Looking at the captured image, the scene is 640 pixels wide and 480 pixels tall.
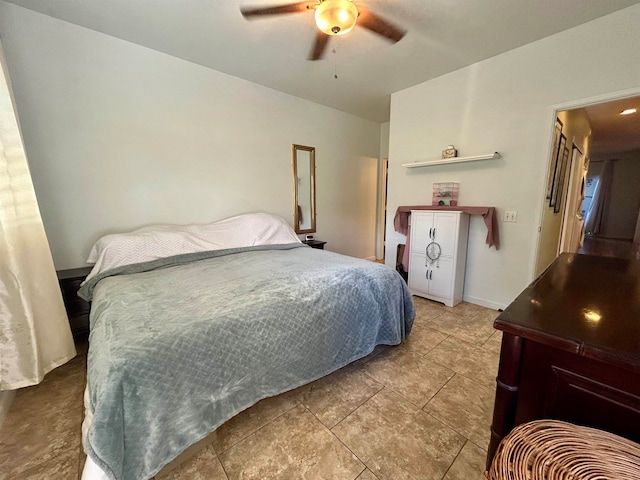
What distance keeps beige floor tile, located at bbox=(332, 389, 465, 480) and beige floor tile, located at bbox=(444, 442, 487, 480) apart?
0.07 ft

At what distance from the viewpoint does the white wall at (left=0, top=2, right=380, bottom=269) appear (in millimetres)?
2025

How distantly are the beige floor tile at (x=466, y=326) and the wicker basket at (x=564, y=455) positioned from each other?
5.72 ft

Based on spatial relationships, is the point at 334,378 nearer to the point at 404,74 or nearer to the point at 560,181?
the point at 404,74

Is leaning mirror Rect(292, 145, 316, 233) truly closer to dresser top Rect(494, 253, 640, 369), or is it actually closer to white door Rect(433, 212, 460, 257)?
white door Rect(433, 212, 460, 257)

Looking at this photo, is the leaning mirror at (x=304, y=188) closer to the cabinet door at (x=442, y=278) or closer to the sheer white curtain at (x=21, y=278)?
the cabinet door at (x=442, y=278)

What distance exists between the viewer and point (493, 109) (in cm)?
264

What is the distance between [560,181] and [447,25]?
8.34ft

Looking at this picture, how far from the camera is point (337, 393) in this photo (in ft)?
5.31

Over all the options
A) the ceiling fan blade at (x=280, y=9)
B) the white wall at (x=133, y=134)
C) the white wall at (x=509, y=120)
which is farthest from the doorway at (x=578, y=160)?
the white wall at (x=133, y=134)

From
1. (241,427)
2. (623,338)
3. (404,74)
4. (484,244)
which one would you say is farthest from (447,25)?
(241,427)

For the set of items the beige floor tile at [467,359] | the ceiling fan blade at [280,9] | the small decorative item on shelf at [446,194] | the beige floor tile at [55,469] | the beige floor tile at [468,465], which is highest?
the ceiling fan blade at [280,9]

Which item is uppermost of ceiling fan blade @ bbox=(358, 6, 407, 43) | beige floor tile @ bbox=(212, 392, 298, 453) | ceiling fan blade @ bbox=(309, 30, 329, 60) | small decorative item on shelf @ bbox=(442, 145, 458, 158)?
ceiling fan blade @ bbox=(309, 30, 329, 60)

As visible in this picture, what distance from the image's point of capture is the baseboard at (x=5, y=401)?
4.66ft

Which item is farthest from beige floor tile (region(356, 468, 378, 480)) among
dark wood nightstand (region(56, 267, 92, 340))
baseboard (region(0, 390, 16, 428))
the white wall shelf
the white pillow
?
the white wall shelf
